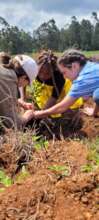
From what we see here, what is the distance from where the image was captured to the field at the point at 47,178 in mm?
3426

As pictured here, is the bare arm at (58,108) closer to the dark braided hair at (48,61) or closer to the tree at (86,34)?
the dark braided hair at (48,61)

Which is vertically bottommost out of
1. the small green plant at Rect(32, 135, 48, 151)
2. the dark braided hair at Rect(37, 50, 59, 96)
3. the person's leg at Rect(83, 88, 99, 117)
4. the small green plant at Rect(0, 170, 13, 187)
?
the small green plant at Rect(0, 170, 13, 187)

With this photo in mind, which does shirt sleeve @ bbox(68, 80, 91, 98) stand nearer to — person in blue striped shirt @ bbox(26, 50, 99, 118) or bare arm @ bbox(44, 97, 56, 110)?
person in blue striped shirt @ bbox(26, 50, 99, 118)

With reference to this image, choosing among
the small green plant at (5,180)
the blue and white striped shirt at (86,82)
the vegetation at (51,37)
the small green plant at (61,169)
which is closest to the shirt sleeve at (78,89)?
the blue and white striped shirt at (86,82)

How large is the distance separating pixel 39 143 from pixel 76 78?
1036 mm

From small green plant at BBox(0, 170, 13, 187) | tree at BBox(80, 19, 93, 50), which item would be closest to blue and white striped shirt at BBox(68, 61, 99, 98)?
small green plant at BBox(0, 170, 13, 187)

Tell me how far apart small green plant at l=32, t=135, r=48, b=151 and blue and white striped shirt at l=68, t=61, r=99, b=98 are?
0.65 metres

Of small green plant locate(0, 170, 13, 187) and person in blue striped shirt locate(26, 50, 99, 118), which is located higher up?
person in blue striped shirt locate(26, 50, 99, 118)

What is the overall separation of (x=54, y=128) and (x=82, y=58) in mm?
939

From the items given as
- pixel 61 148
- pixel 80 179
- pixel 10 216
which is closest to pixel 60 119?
pixel 61 148

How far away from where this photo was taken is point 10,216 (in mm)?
3391

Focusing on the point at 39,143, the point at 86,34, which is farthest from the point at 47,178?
the point at 86,34

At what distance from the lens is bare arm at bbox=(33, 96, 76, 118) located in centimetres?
595

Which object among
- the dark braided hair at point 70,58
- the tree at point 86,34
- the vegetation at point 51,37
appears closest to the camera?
the dark braided hair at point 70,58
